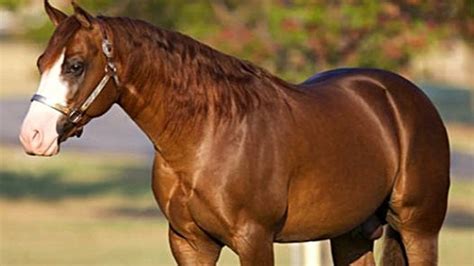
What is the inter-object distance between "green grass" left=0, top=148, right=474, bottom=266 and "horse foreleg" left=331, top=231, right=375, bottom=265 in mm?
6566

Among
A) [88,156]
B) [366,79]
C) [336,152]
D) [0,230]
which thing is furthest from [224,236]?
[88,156]

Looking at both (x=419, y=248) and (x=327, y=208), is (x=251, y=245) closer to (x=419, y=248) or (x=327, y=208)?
(x=327, y=208)

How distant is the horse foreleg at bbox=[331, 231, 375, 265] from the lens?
25.6 feet

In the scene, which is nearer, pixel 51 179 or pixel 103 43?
pixel 103 43

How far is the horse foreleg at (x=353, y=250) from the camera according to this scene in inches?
307

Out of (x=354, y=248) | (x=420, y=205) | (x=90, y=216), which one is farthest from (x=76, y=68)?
(x=90, y=216)

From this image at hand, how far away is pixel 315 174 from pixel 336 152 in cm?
19

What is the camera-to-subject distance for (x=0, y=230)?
787 inches

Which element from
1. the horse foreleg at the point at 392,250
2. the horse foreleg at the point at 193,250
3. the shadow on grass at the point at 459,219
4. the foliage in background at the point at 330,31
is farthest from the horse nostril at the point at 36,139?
the shadow on grass at the point at 459,219

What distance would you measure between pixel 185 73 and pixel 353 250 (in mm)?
1762

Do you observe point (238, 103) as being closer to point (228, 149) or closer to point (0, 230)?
point (228, 149)

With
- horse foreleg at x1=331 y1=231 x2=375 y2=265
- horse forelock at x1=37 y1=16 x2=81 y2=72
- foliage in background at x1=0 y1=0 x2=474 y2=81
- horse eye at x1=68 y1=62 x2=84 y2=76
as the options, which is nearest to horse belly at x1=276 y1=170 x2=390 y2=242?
horse foreleg at x1=331 y1=231 x2=375 y2=265

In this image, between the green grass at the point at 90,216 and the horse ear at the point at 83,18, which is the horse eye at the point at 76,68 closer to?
the horse ear at the point at 83,18

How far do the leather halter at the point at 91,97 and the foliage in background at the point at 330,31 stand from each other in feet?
24.5
